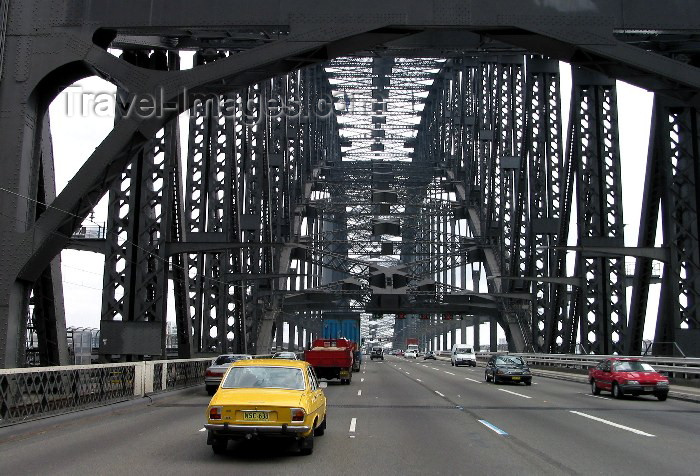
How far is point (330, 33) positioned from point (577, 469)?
40.4ft

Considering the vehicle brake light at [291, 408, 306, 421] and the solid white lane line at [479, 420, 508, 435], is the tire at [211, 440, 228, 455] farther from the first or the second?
the solid white lane line at [479, 420, 508, 435]

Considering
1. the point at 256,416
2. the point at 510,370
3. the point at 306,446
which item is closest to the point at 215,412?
the point at 256,416

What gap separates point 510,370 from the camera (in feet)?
115

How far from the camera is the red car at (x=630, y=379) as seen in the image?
25.3 m

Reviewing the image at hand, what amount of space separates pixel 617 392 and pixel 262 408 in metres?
17.7

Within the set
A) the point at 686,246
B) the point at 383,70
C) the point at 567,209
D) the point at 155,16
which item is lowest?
the point at 686,246

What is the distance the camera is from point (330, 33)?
768 inches

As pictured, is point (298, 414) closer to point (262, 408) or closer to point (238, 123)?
point (262, 408)

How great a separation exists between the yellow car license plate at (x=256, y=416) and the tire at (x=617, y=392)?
57.3ft

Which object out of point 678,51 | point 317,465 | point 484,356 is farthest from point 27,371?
point 484,356

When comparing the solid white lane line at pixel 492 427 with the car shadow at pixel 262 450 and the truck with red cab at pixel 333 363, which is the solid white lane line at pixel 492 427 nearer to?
the car shadow at pixel 262 450

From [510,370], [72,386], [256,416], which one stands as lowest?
[510,370]

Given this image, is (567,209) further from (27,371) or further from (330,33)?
(27,371)

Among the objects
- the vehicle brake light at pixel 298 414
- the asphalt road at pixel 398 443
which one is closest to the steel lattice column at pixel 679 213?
the asphalt road at pixel 398 443
